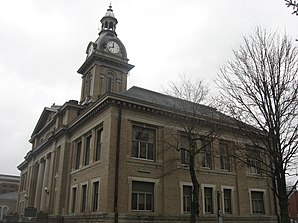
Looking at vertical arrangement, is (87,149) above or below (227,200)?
above

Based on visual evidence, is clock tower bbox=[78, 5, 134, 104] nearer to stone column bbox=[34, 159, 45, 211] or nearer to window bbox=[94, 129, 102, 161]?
stone column bbox=[34, 159, 45, 211]

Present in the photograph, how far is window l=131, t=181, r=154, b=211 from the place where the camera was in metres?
22.5

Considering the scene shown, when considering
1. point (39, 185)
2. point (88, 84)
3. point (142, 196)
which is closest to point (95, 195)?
point (142, 196)

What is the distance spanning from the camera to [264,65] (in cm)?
1480

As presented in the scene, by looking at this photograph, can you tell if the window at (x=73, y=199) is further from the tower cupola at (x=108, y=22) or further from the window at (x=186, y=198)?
the tower cupola at (x=108, y=22)

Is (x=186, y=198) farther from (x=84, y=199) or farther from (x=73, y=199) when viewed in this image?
(x=73, y=199)

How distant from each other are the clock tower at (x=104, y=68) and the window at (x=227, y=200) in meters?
17.6

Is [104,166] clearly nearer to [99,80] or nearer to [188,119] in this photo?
[188,119]

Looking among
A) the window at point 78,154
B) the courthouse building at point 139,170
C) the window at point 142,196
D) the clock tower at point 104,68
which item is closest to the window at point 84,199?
the courthouse building at point 139,170

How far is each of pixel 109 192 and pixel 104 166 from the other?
199cm

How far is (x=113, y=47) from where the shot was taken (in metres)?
41.2

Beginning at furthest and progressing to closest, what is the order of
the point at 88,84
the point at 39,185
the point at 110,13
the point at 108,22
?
the point at 110,13 → the point at 108,22 → the point at 88,84 → the point at 39,185

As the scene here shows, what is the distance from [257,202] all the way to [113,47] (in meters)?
24.5

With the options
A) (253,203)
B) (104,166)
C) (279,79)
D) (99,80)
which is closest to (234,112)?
(279,79)
